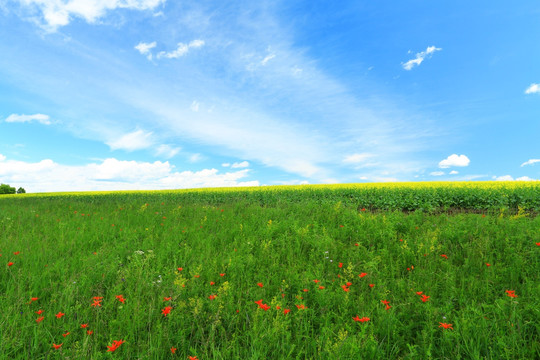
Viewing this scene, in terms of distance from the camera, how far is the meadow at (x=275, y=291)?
2908 mm

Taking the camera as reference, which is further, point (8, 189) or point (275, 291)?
point (8, 189)

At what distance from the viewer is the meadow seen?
291cm

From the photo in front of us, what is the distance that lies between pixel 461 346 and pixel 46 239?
27.8 ft

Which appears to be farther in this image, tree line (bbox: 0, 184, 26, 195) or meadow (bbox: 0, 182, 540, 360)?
tree line (bbox: 0, 184, 26, 195)

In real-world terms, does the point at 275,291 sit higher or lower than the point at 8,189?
lower

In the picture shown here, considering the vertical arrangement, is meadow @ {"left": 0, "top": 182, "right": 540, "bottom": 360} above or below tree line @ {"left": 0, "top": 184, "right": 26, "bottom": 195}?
below

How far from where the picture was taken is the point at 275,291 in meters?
4.16

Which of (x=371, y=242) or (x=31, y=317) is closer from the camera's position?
(x=31, y=317)

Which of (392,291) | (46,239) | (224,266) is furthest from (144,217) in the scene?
(392,291)

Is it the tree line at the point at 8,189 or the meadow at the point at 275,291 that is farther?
the tree line at the point at 8,189

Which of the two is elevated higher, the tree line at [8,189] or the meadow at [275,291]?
the tree line at [8,189]

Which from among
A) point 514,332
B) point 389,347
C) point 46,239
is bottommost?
point 389,347

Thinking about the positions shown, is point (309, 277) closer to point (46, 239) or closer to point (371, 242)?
point (371, 242)

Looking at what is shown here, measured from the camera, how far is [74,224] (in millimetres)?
8477
